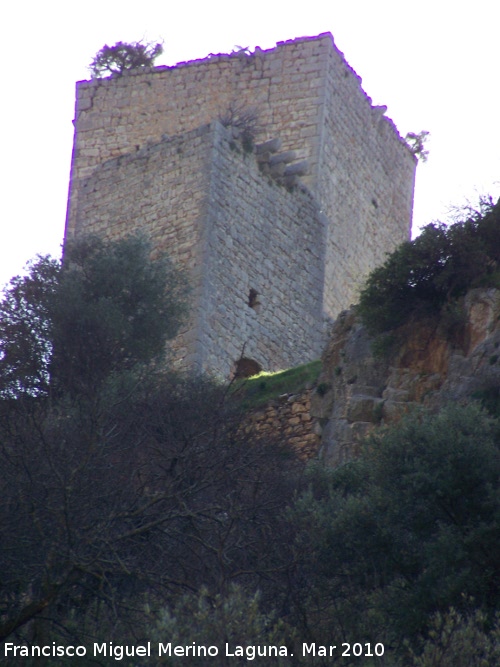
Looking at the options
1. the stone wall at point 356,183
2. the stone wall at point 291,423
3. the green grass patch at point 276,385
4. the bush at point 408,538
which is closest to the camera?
the bush at point 408,538

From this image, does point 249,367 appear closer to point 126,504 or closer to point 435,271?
point 435,271

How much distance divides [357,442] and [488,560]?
3.81m

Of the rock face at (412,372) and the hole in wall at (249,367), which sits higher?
the hole in wall at (249,367)

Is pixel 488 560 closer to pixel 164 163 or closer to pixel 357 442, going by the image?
pixel 357 442

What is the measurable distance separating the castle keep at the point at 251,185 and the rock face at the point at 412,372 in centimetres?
453

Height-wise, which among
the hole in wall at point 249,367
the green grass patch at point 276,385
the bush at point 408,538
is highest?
the hole in wall at point 249,367

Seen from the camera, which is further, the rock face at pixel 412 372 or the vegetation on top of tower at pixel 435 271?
the vegetation on top of tower at pixel 435 271

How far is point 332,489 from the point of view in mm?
13227

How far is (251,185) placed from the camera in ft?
75.2

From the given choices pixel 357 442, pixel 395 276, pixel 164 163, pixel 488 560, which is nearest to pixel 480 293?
pixel 395 276

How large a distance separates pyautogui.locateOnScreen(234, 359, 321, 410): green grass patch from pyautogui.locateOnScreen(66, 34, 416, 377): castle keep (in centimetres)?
158

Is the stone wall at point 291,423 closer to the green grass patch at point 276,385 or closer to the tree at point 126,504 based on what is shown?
the green grass patch at point 276,385

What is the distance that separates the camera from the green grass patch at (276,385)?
17719 mm

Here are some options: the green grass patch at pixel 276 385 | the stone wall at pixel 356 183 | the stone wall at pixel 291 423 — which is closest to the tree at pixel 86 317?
the green grass patch at pixel 276 385
